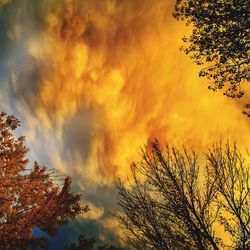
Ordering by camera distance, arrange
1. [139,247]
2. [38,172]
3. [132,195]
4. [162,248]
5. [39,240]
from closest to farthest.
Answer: [162,248]
[139,247]
[132,195]
[39,240]
[38,172]

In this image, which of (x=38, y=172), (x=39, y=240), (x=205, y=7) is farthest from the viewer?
(x=38, y=172)

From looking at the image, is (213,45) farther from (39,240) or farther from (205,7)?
(39,240)

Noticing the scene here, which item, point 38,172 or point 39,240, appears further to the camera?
point 38,172

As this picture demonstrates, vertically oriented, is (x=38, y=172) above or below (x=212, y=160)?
above

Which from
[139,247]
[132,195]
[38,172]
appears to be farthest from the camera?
[38,172]

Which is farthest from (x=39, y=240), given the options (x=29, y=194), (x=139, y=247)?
(x=139, y=247)

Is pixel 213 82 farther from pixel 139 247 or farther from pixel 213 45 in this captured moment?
pixel 139 247

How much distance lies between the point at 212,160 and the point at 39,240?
9.69m

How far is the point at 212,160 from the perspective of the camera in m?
8.30

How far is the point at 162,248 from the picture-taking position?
697 centimetres

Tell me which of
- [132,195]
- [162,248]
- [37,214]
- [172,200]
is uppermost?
[37,214]

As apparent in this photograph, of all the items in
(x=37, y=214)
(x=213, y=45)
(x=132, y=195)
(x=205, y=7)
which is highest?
(x=205, y=7)

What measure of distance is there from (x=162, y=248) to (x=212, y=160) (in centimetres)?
299

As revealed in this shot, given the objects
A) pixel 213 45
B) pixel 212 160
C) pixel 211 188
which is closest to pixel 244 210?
pixel 211 188
